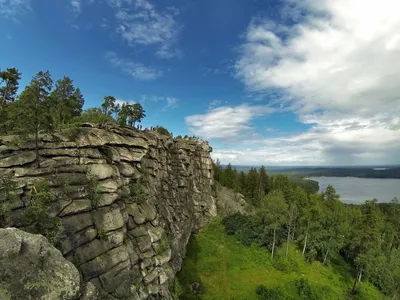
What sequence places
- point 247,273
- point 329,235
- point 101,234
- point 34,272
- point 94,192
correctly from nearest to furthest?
point 34,272, point 101,234, point 94,192, point 247,273, point 329,235

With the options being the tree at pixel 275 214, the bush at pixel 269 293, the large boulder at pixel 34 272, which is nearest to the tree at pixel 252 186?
the tree at pixel 275 214

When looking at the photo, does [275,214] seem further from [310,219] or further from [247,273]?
[247,273]

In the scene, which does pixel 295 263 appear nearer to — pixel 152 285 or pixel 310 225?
pixel 310 225

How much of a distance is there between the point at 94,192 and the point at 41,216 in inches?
186

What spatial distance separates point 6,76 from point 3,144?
20847mm

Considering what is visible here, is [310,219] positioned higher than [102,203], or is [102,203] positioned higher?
[102,203]

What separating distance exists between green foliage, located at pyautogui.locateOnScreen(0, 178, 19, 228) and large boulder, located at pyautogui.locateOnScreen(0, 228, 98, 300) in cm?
535

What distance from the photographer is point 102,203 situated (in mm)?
20781

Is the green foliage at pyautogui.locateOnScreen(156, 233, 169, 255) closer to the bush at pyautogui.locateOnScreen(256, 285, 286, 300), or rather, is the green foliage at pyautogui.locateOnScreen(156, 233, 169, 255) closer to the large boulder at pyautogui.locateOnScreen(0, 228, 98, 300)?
the large boulder at pyautogui.locateOnScreen(0, 228, 98, 300)

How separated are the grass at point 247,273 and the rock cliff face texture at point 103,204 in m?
12.2

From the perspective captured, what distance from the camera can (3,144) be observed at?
2020cm

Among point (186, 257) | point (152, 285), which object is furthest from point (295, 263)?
point (152, 285)

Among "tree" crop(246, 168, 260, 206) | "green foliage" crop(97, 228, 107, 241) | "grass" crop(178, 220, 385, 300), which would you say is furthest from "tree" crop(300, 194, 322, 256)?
"green foliage" crop(97, 228, 107, 241)

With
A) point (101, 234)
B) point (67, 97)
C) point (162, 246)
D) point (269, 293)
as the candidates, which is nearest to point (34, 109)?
point (101, 234)
